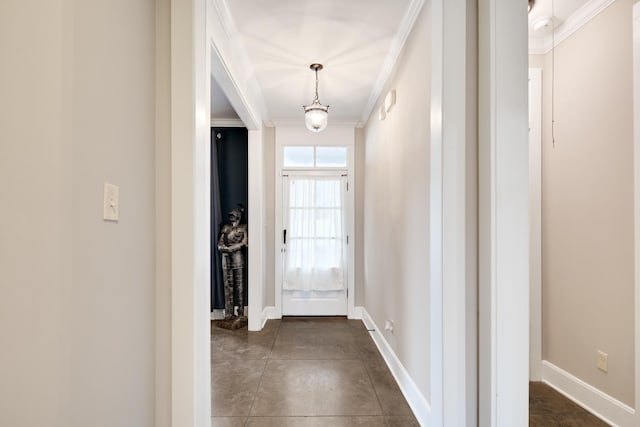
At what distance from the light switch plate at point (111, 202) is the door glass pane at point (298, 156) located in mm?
3630

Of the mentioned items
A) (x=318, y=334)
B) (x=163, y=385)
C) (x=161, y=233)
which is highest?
(x=161, y=233)

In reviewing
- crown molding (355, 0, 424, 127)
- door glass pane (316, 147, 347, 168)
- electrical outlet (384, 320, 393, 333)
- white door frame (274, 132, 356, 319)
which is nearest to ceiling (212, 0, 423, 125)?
crown molding (355, 0, 424, 127)

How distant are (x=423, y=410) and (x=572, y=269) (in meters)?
1.40

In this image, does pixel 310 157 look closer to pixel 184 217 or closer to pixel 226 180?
pixel 226 180

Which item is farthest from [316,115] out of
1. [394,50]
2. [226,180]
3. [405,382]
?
[405,382]

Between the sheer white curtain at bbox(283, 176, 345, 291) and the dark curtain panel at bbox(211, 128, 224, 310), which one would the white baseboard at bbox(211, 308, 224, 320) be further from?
the sheer white curtain at bbox(283, 176, 345, 291)

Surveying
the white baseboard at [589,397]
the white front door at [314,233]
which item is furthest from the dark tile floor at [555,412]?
the white front door at [314,233]

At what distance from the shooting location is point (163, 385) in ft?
5.26

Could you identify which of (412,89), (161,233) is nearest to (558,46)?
(412,89)

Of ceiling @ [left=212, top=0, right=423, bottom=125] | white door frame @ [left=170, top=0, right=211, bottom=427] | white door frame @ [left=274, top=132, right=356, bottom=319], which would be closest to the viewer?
white door frame @ [left=170, top=0, right=211, bottom=427]

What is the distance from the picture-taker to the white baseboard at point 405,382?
83.9 inches

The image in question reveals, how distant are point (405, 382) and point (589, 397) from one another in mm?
1124

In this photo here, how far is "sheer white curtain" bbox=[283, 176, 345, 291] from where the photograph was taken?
4.85 m

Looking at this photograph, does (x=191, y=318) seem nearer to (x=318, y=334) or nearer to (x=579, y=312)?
(x=579, y=312)
